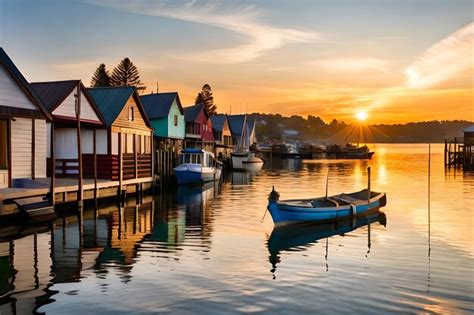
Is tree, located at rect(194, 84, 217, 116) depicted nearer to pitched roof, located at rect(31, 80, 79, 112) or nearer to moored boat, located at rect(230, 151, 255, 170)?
moored boat, located at rect(230, 151, 255, 170)

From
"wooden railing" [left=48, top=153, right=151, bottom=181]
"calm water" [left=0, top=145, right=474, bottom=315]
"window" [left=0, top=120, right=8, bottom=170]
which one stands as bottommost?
"calm water" [left=0, top=145, right=474, bottom=315]

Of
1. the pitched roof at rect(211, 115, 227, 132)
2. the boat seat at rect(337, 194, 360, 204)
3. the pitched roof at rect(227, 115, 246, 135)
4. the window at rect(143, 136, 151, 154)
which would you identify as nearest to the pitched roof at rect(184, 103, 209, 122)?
the pitched roof at rect(211, 115, 227, 132)

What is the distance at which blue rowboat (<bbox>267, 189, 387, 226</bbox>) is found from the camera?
22.9 meters

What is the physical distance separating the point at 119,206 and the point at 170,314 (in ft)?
67.5

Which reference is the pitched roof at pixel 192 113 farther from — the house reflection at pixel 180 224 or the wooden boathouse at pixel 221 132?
the house reflection at pixel 180 224

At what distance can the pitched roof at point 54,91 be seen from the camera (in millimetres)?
28609

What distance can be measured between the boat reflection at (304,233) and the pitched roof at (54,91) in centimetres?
1496

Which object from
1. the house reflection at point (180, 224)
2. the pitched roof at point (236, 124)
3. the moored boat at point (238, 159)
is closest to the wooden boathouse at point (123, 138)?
the house reflection at point (180, 224)

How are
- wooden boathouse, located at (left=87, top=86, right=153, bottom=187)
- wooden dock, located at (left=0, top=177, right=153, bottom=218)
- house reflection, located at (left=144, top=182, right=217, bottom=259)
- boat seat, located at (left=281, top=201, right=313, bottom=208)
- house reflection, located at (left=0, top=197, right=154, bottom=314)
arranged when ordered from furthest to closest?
wooden boathouse, located at (left=87, top=86, right=153, bottom=187) → boat seat, located at (left=281, top=201, right=313, bottom=208) → wooden dock, located at (left=0, top=177, right=153, bottom=218) → house reflection, located at (left=144, top=182, right=217, bottom=259) → house reflection, located at (left=0, top=197, right=154, bottom=314)

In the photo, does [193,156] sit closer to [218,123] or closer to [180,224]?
[180,224]

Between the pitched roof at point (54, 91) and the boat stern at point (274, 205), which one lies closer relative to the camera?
the boat stern at point (274, 205)

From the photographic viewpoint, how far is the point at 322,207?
24.5 metres

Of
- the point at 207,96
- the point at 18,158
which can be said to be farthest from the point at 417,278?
the point at 207,96

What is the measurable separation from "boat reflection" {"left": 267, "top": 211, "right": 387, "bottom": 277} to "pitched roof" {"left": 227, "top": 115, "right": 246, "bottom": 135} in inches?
3163
